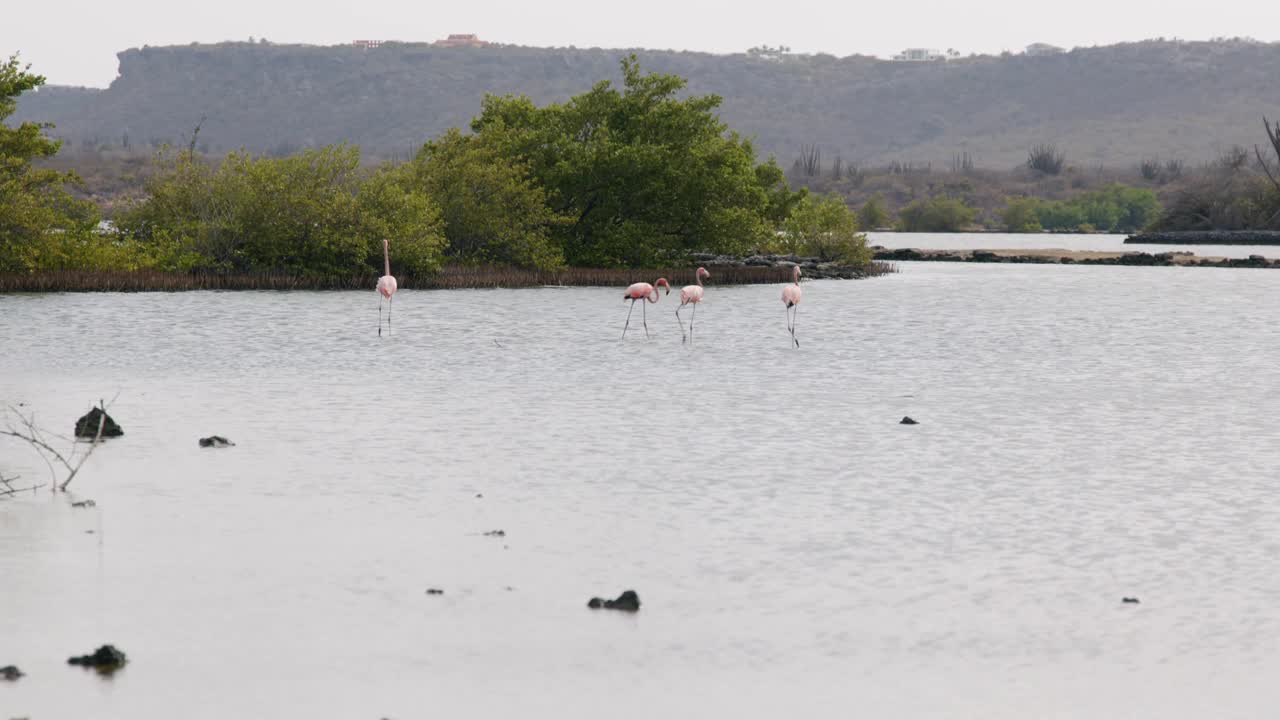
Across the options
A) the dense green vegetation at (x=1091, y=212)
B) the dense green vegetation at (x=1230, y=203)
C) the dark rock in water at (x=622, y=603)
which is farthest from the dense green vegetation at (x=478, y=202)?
the dense green vegetation at (x=1091, y=212)

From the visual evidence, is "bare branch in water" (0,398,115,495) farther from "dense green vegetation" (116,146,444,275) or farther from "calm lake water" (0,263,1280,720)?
"dense green vegetation" (116,146,444,275)

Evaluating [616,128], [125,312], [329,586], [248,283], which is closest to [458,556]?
[329,586]

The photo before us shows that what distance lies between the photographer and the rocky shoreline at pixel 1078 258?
216ft

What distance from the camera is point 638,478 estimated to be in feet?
41.6

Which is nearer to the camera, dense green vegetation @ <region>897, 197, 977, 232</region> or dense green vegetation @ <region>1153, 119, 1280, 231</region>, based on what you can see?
dense green vegetation @ <region>1153, 119, 1280, 231</region>

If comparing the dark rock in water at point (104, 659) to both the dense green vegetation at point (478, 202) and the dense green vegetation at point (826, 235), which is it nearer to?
the dense green vegetation at point (478, 202)

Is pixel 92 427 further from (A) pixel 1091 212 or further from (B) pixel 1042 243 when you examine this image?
(A) pixel 1091 212

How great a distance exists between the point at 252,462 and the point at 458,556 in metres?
4.24

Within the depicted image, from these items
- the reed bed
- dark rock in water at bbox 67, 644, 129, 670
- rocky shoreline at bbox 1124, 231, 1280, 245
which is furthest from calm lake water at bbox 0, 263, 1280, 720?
rocky shoreline at bbox 1124, 231, 1280, 245

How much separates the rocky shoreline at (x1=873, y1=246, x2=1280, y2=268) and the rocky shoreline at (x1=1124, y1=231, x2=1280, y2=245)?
1626 cm

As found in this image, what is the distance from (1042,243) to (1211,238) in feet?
34.5

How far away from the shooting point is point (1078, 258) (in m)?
70.8

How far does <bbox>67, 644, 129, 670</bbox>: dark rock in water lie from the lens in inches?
286

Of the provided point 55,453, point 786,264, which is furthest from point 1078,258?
point 55,453
